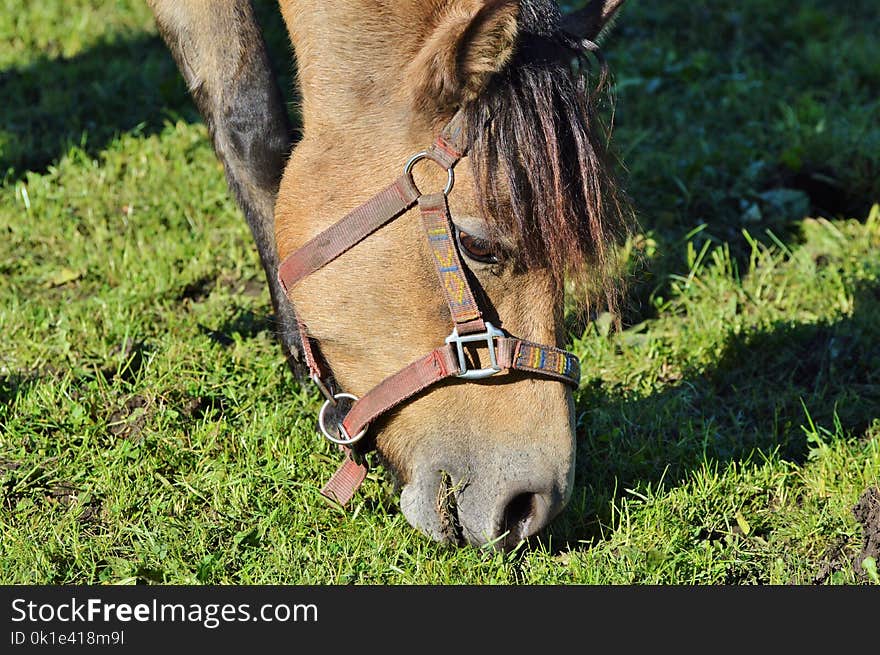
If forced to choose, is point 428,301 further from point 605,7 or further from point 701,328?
point 701,328

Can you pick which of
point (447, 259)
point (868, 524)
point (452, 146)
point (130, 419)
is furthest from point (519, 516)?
point (130, 419)

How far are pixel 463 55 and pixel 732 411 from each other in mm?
1901

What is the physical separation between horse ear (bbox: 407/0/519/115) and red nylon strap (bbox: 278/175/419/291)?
0.23 m

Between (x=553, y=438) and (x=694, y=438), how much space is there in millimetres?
1077

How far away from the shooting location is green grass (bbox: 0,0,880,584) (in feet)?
10.1

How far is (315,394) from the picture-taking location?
3.70 metres

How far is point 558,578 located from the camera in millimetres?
2945

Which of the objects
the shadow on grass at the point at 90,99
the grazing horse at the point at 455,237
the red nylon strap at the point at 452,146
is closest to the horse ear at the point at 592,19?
the grazing horse at the point at 455,237

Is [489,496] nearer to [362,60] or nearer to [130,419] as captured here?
[362,60]

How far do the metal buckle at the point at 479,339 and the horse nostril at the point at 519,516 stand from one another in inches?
13.4

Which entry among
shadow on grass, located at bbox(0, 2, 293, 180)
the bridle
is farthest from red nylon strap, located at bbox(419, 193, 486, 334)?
shadow on grass, located at bbox(0, 2, 293, 180)

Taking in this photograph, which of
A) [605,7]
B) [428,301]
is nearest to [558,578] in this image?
A: [428,301]

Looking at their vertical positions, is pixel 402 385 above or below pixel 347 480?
above

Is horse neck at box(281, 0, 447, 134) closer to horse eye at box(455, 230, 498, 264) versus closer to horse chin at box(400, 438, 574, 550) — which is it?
horse eye at box(455, 230, 498, 264)
